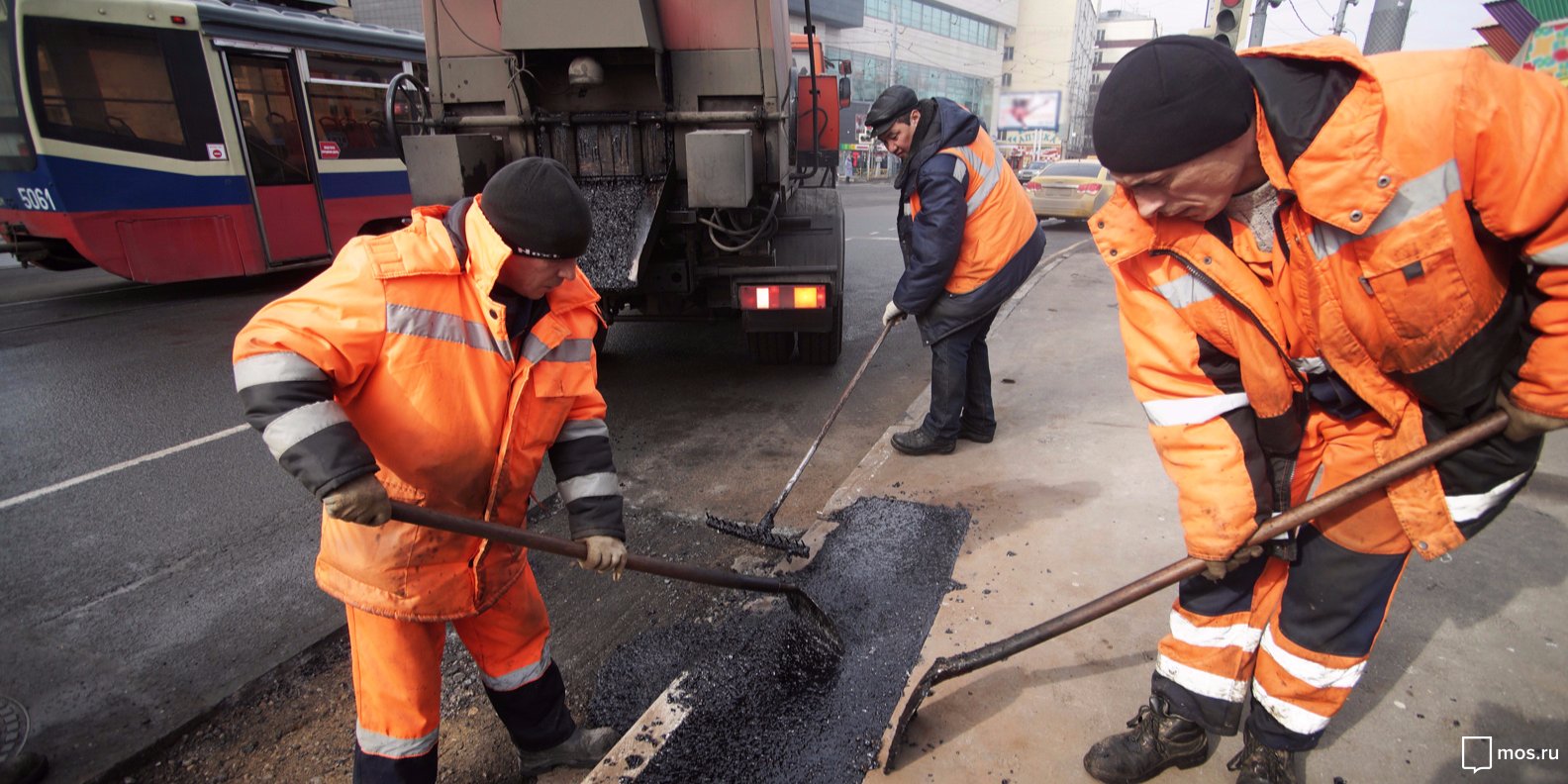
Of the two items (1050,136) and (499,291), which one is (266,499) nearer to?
(499,291)

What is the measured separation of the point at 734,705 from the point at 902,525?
1.20 metres

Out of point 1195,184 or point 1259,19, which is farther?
point 1259,19

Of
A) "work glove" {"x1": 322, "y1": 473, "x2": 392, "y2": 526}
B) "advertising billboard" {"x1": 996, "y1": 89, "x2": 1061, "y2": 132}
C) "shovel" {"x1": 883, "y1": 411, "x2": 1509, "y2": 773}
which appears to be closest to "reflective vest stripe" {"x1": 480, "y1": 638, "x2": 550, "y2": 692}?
"work glove" {"x1": 322, "y1": 473, "x2": 392, "y2": 526}

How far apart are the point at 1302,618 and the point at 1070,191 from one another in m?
13.1

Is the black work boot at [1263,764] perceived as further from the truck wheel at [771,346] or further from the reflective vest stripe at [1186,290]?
the truck wheel at [771,346]

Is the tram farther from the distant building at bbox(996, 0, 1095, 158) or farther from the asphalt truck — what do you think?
the distant building at bbox(996, 0, 1095, 158)

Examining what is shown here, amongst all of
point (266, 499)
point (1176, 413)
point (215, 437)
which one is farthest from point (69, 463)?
Answer: point (1176, 413)

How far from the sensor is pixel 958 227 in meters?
3.56

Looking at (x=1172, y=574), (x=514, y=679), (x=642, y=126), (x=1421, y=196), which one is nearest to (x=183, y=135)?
(x=642, y=126)

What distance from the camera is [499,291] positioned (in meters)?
1.83

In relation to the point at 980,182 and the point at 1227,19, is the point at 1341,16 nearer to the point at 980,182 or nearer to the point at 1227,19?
the point at 1227,19

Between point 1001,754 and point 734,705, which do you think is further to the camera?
point 734,705

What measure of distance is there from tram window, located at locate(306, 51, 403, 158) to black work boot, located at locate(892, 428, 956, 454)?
7.20 meters

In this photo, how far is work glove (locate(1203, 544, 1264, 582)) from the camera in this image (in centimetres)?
172
